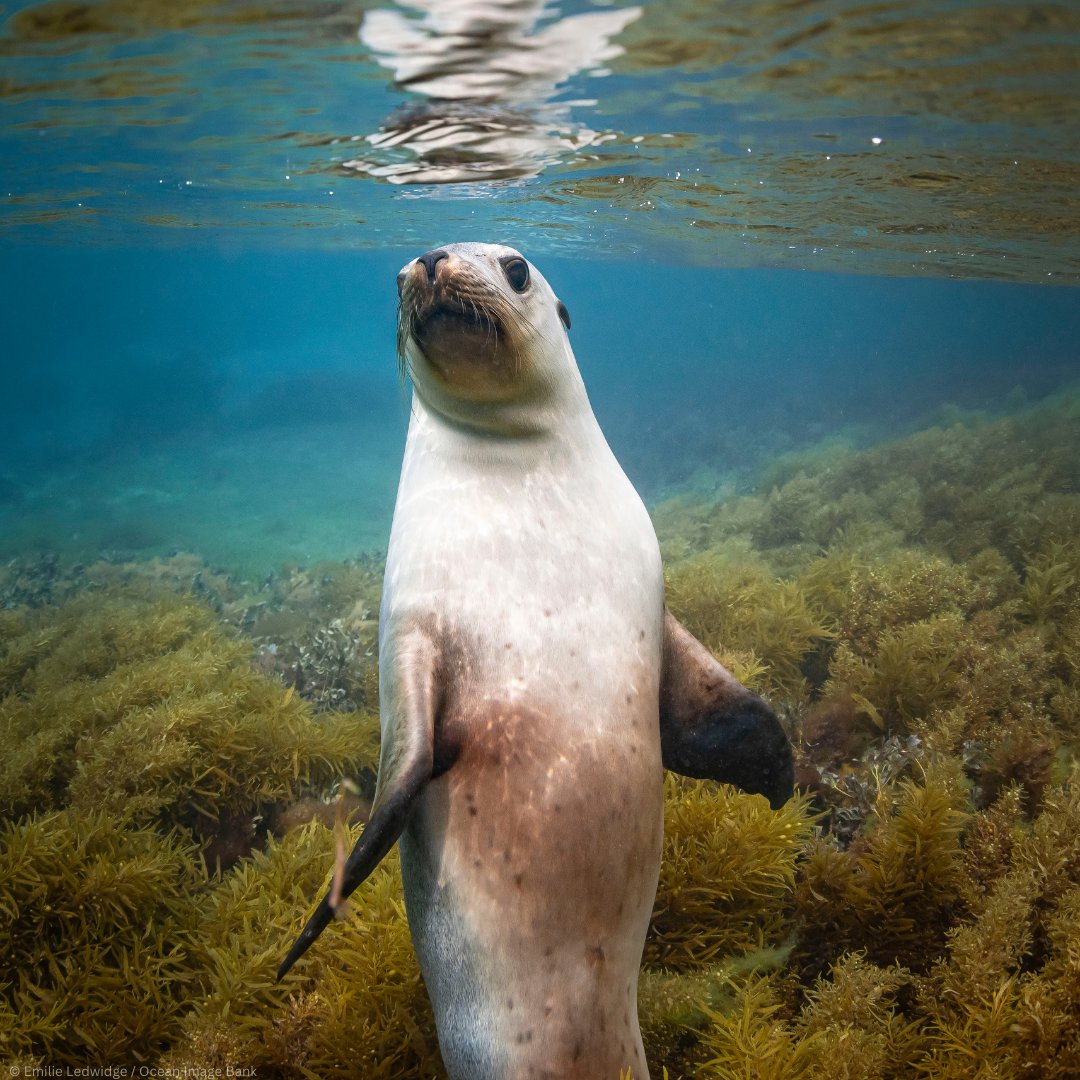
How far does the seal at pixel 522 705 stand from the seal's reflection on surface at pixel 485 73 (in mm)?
4747

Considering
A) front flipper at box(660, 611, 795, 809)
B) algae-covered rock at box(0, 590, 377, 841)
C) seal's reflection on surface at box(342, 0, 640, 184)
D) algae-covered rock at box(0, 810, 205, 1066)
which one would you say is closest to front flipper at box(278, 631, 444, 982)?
front flipper at box(660, 611, 795, 809)

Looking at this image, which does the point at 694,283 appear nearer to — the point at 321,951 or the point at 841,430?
the point at 841,430

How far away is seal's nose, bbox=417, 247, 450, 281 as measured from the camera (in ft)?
7.81

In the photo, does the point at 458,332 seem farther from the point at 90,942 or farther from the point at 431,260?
the point at 90,942

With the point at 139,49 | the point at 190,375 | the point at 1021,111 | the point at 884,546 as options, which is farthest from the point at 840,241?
the point at 190,375

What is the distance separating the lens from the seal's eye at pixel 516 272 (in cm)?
264

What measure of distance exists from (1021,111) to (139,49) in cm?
941

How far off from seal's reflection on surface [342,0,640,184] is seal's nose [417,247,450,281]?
4503 millimetres

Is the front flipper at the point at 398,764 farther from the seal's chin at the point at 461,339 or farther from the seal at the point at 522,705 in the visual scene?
the seal's chin at the point at 461,339

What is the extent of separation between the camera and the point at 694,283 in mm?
54906

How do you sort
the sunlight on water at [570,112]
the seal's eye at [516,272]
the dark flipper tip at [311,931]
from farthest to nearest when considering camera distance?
the sunlight on water at [570,112], the seal's eye at [516,272], the dark flipper tip at [311,931]

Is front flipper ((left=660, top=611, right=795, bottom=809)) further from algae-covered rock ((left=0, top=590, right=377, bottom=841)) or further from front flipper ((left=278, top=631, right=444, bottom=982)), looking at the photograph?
algae-covered rock ((left=0, top=590, right=377, bottom=841))

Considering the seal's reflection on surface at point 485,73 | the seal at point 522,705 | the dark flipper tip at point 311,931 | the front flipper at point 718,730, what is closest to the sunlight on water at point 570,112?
the seal's reflection on surface at point 485,73

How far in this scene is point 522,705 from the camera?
2.08 metres
